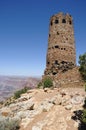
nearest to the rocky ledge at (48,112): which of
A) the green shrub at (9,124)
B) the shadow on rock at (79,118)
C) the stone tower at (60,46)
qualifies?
the shadow on rock at (79,118)

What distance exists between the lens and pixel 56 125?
21.0 meters

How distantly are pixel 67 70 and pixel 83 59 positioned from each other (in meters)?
16.3

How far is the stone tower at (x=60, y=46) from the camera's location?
147ft

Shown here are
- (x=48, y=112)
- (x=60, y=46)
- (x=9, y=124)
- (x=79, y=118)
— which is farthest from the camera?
(x=60, y=46)

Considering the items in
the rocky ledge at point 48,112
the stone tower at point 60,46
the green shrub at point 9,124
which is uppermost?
the stone tower at point 60,46

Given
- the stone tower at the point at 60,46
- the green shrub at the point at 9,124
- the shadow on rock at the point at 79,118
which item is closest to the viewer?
the shadow on rock at the point at 79,118

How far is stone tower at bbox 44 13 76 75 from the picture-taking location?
1763 inches

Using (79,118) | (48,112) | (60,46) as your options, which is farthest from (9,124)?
(60,46)

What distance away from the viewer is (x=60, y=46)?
4491 centimetres

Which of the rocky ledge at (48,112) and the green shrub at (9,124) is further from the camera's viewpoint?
the rocky ledge at (48,112)

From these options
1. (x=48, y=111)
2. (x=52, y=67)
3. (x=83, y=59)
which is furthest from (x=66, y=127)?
(x=52, y=67)

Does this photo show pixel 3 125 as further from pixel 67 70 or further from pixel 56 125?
pixel 67 70

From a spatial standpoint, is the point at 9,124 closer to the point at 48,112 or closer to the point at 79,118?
the point at 48,112

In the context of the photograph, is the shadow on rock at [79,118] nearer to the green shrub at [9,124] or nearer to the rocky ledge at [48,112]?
the rocky ledge at [48,112]
